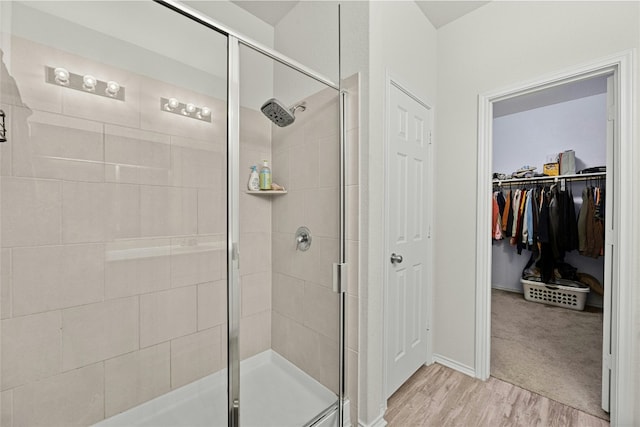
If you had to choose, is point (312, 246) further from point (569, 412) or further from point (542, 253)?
point (542, 253)

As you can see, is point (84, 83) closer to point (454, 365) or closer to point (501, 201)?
point (454, 365)

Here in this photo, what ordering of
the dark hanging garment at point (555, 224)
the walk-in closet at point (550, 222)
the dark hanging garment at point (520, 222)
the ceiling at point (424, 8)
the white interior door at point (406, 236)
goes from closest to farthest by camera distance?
the white interior door at point (406, 236), the ceiling at point (424, 8), the walk-in closet at point (550, 222), the dark hanging garment at point (555, 224), the dark hanging garment at point (520, 222)

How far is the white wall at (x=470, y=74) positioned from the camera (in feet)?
5.32

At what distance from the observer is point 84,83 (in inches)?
49.2

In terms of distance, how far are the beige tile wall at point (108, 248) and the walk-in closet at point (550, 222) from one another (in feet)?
7.93

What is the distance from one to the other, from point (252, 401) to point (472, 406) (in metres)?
1.36

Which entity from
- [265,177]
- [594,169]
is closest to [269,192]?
[265,177]

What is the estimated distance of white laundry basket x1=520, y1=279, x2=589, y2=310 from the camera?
3.32 metres

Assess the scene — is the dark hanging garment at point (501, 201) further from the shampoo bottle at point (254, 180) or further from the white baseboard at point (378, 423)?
A: the shampoo bottle at point (254, 180)

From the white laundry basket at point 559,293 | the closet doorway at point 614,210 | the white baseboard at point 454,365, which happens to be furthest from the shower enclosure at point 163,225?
the white laundry basket at point 559,293

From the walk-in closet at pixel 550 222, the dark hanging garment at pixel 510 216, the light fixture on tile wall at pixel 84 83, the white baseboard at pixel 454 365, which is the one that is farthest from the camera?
the dark hanging garment at pixel 510 216

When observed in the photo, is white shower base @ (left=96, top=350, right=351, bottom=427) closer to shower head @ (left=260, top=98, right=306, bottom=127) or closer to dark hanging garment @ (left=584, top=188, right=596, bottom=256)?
shower head @ (left=260, top=98, right=306, bottom=127)

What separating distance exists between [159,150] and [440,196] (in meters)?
1.97

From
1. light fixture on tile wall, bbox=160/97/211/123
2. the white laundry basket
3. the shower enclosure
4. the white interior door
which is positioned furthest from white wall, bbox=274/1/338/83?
the white laundry basket
